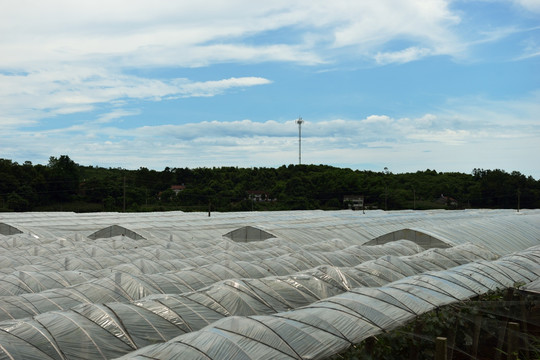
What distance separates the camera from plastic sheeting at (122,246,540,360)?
7.97 meters

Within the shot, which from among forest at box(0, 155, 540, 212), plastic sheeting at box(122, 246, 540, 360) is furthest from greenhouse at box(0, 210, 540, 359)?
forest at box(0, 155, 540, 212)

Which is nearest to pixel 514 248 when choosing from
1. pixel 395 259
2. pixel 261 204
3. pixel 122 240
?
pixel 395 259

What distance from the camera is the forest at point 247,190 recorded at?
66250 millimetres

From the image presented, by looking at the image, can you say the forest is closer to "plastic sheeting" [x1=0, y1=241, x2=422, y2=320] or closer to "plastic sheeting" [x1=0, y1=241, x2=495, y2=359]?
"plastic sheeting" [x1=0, y1=241, x2=422, y2=320]

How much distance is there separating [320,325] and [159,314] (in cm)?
347

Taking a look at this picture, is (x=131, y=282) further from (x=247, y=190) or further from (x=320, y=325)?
(x=247, y=190)

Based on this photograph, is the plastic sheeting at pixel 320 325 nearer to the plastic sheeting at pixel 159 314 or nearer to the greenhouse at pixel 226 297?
the greenhouse at pixel 226 297

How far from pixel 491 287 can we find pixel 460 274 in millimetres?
796

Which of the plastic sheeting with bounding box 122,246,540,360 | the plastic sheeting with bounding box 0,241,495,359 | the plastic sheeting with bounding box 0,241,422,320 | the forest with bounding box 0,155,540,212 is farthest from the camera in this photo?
the forest with bounding box 0,155,540,212

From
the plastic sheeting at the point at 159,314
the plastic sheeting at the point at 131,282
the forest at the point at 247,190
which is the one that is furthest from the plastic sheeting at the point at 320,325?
the forest at the point at 247,190

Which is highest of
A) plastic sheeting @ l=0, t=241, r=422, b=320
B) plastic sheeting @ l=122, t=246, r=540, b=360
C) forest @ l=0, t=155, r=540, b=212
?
forest @ l=0, t=155, r=540, b=212

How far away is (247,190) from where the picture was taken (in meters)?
72.0

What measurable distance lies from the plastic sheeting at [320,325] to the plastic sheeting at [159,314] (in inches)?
67.3

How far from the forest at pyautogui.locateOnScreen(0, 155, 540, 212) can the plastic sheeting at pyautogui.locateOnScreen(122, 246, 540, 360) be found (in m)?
51.7
